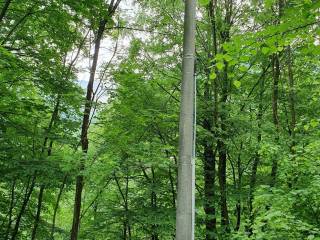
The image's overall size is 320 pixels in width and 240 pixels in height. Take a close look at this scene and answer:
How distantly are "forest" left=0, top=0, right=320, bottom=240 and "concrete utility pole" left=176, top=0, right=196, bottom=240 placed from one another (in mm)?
4428

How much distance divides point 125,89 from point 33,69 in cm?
255

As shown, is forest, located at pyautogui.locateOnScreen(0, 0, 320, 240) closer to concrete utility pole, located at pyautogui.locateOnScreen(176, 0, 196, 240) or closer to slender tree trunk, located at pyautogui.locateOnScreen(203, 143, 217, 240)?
slender tree trunk, located at pyautogui.locateOnScreen(203, 143, 217, 240)

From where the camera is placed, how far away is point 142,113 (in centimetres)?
967

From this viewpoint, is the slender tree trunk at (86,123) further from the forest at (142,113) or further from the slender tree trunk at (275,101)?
the slender tree trunk at (275,101)

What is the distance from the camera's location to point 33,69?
29.9 feet

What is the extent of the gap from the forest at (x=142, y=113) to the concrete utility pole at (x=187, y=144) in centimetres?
443

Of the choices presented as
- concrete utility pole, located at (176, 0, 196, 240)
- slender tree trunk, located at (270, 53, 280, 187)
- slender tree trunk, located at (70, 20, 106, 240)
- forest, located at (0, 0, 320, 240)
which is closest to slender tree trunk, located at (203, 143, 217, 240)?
forest, located at (0, 0, 320, 240)

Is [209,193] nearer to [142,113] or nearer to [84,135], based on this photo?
[142,113]

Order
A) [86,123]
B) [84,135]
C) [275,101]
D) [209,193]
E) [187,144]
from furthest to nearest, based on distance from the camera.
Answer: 1. [209,193]
2. [275,101]
3. [86,123]
4. [84,135]
5. [187,144]

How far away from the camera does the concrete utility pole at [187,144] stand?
2613mm

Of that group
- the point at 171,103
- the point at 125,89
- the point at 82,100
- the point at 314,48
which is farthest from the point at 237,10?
the point at 314,48

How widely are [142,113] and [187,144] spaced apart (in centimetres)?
698

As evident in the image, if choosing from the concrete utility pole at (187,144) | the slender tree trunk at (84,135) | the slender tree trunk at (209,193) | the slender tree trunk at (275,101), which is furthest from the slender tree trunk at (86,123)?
the concrete utility pole at (187,144)

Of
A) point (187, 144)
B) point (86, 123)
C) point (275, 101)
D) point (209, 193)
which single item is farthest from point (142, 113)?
point (187, 144)
